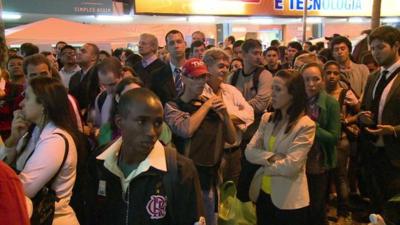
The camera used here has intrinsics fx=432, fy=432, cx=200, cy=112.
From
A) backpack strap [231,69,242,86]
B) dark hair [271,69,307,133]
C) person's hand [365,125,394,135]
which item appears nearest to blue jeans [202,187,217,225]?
dark hair [271,69,307,133]

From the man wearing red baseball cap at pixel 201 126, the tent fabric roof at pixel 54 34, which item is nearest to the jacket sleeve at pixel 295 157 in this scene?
the man wearing red baseball cap at pixel 201 126

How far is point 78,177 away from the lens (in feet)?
8.64

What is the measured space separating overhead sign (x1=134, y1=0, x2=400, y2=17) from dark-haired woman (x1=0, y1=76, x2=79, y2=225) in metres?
8.47

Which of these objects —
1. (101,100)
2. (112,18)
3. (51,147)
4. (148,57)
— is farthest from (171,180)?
(112,18)

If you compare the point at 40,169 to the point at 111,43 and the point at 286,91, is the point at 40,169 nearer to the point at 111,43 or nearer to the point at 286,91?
the point at 286,91

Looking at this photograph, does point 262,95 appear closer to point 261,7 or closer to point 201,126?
point 201,126

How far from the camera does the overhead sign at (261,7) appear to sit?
435 inches

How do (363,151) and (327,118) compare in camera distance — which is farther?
(363,151)

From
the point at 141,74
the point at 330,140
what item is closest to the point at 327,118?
the point at 330,140

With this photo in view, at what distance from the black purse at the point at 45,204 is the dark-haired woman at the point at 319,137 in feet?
7.39

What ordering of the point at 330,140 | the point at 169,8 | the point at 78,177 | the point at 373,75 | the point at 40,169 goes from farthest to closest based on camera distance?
the point at 169,8
the point at 373,75
the point at 330,140
the point at 78,177
the point at 40,169

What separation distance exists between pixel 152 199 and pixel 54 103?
102cm

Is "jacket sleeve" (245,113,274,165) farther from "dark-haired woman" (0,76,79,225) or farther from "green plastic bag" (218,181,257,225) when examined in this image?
"dark-haired woman" (0,76,79,225)

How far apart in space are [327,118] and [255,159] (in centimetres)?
96
